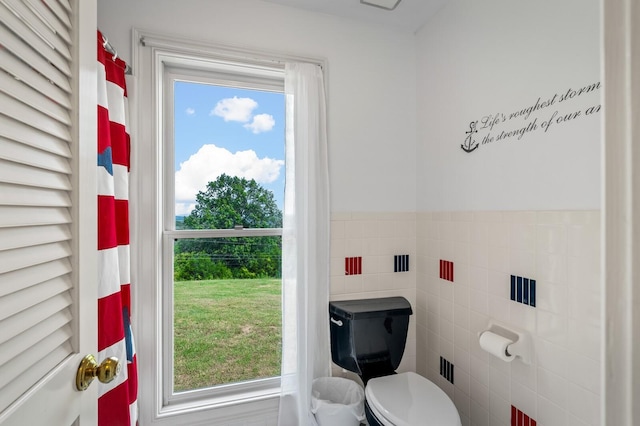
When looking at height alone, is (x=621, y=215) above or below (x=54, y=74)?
below

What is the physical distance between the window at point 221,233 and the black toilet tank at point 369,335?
1.35 feet

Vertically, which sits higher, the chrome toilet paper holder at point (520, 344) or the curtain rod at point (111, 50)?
the curtain rod at point (111, 50)

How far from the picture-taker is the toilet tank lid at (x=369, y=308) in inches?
62.8

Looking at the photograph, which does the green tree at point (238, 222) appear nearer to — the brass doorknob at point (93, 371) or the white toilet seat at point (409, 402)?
the white toilet seat at point (409, 402)

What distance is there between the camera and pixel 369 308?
1637 millimetres

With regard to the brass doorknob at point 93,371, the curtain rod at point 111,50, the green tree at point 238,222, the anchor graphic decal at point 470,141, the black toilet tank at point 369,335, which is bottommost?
the black toilet tank at point 369,335

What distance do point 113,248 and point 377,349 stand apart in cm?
127

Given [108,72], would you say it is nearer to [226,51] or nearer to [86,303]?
[226,51]

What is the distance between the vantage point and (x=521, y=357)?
124 cm

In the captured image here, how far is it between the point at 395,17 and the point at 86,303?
6.34 feet

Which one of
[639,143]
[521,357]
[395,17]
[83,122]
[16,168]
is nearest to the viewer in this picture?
[639,143]

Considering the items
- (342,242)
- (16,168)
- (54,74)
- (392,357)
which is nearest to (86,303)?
(16,168)

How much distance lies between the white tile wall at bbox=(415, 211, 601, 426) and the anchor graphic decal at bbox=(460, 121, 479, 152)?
0.32 meters

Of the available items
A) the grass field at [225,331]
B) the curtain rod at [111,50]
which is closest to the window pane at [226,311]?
the grass field at [225,331]
